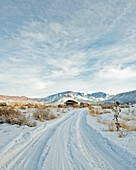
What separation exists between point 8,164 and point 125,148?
3.06 metres

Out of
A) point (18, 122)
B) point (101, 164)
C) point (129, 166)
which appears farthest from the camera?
point (18, 122)

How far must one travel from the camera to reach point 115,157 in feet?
9.40

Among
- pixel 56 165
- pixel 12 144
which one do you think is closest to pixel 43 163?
pixel 56 165

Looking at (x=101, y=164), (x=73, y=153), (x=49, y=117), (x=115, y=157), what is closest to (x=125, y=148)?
(x=115, y=157)

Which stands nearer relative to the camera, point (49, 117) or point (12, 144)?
point (12, 144)

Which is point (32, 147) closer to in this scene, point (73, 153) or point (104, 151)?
point (73, 153)

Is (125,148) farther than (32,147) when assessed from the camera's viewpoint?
No

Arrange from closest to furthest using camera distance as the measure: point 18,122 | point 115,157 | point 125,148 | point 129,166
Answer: point 129,166, point 115,157, point 125,148, point 18,122

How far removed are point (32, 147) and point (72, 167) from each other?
1.77 metres

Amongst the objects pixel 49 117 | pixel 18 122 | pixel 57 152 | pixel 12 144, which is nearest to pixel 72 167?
pixel 57 152

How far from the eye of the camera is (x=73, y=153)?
3145 mm

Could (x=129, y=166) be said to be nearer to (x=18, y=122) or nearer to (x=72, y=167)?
(x=72, y=167)

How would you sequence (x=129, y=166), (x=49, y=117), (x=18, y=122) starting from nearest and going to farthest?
(x=129, y=166) → (x=18, y=122) → (x=49, y=117)

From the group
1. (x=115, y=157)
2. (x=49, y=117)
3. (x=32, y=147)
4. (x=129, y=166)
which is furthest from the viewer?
(x=49, y=117)
